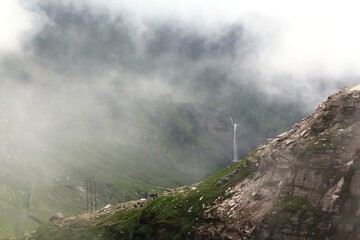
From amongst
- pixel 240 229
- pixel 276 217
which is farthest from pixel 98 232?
pixel 276 217

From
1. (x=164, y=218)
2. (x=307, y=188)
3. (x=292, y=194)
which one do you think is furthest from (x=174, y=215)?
(x=307, y=188)

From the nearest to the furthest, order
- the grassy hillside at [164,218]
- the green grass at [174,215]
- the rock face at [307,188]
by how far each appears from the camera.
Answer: the rock face at [307,188] < the green grass at [174,215] < the grassy hillside at [164,218]

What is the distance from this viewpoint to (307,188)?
9762 cm

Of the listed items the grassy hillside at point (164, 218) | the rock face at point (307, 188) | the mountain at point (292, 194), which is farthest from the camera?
the grassy hillside at point (164, 218)

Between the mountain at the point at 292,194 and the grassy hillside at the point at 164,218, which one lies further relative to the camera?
the grassy hillside at the point at 164,218

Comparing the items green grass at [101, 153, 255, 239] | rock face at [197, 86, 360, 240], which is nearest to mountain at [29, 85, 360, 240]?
rock face at [197, 86, 360, 240]

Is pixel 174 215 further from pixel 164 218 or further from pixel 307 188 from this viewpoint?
pixel 307 188

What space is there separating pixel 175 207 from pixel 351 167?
65.4m

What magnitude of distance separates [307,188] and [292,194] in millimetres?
3824

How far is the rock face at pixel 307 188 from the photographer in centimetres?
8975

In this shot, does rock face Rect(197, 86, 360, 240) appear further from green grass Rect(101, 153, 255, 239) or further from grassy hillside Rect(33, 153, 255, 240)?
grassy hillside Rect(33, 153, 255, 240)

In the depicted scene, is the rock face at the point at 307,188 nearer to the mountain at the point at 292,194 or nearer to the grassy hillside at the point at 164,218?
the mountain at the point at 292,194

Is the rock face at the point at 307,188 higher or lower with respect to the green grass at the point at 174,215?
lower

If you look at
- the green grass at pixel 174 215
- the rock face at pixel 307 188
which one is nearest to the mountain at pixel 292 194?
the rock face at pixel 307 188
